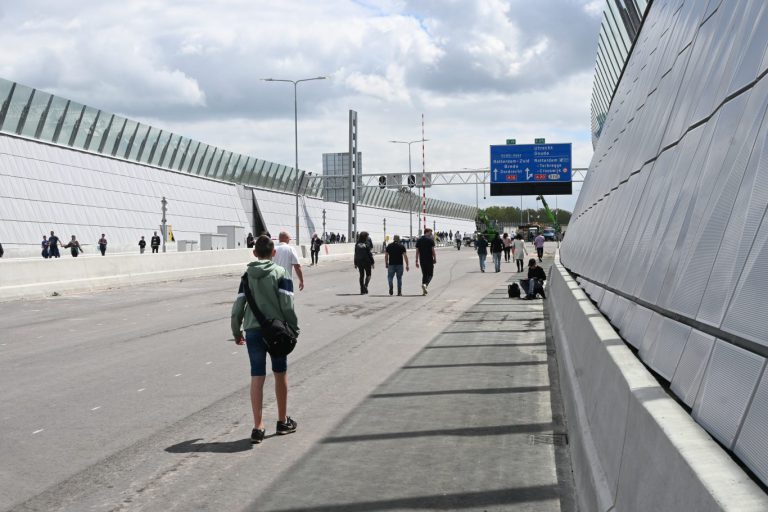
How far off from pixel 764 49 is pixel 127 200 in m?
48.3

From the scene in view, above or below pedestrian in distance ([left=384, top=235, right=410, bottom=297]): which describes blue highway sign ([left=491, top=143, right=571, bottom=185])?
above

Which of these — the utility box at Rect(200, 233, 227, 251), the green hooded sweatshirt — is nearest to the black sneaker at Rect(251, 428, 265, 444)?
the green hooded sweatshirt

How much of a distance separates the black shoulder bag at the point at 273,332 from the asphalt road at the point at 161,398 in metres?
0.72

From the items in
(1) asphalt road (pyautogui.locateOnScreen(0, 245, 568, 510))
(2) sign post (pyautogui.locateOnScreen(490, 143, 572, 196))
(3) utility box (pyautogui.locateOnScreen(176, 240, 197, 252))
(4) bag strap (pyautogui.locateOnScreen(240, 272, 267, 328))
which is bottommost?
(1) asphalt road (pyautogui.locateOnScreen(0, 245, 568, 510))

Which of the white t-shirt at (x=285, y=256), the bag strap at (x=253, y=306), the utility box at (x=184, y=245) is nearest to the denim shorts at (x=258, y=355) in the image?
the bag strap at (x=253, y=306)

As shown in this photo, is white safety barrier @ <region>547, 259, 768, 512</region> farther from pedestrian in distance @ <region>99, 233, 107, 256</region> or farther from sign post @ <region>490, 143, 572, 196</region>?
sign post @ <region>490, 143, 572, 196</region>

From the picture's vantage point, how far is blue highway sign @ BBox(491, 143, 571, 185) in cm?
6075

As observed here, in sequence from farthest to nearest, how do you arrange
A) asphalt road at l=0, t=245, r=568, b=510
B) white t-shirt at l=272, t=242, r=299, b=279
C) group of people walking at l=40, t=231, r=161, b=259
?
group of people walking at l=40, t=231, r=161, b=259
white t-shirt at l=272, t=242, r=299, b=279
asphalt road at l=0, t=245, r=568, b=510

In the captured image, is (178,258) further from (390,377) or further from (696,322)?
(696,322)

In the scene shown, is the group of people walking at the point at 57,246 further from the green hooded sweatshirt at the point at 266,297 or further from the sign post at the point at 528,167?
the green hooded sweatshirt at the point at 266,297

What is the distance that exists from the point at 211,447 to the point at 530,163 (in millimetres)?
56293

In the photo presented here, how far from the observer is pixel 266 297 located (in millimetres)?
7105

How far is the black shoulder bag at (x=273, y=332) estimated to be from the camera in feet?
23.0

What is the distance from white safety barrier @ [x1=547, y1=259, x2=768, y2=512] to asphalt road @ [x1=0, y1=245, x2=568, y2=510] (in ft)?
6.83
